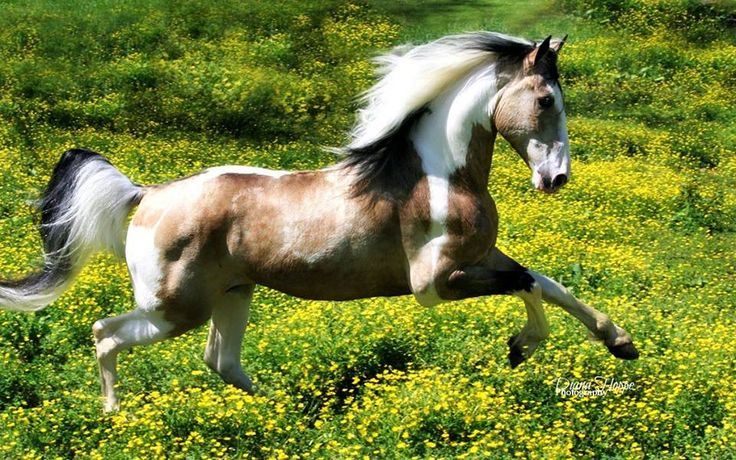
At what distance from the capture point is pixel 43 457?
22.7 feet

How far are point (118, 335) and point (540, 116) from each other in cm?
318

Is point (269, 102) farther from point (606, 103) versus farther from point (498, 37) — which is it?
point (498, 37)

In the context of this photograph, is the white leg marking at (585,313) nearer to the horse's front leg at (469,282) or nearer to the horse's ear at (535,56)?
the horse's front leg at (469,282)

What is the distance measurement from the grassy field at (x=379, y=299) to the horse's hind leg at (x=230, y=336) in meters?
0.37

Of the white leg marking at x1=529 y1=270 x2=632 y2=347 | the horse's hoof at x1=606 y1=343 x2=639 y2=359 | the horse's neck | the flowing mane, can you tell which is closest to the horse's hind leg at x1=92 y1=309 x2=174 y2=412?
the flowing mane

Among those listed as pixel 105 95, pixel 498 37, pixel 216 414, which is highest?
pixel 498 37

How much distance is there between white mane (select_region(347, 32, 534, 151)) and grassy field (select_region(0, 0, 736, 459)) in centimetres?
184

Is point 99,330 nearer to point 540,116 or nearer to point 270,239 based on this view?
point 270,239

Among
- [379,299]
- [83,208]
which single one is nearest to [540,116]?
[83,208]

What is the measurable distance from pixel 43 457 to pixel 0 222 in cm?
599

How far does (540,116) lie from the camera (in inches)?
263

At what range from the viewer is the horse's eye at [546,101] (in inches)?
261

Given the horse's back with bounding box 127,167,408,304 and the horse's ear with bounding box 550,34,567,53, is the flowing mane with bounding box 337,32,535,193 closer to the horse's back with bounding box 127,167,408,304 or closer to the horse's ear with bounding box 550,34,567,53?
the horse's ear with bounding box 550,34,567,53

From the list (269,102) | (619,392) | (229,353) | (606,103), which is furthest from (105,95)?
(619,392)
